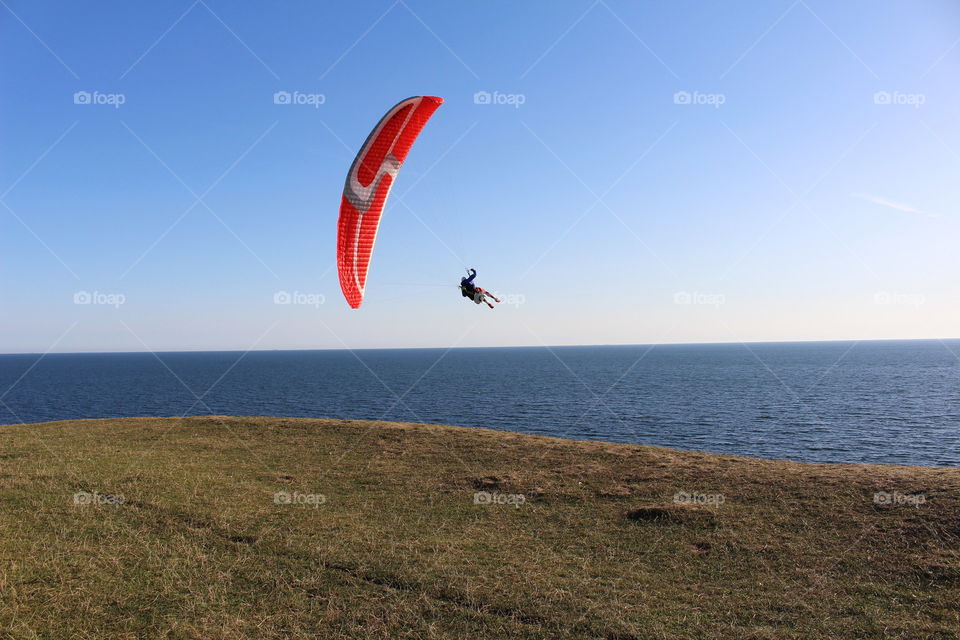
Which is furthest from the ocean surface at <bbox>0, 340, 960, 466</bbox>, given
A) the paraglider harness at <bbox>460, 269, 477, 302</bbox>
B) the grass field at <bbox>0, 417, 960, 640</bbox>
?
the paraglider harness at <bbox>460, 269, 477, 302</bbox>

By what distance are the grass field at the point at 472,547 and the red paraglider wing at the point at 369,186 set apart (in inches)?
297

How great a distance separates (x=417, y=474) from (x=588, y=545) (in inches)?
349

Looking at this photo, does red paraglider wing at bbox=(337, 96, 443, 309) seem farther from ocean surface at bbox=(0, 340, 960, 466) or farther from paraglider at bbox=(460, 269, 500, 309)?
ocean surface at bbox=(0, 340, 960, 466)

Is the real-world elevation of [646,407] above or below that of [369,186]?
below

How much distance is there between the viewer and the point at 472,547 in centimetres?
1386

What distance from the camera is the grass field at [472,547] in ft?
33.1

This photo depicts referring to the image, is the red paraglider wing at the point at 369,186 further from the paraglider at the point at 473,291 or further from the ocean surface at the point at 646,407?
the ocean surface at the point at 646,407

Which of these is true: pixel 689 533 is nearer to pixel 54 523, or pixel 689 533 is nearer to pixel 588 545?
pixel 588 545

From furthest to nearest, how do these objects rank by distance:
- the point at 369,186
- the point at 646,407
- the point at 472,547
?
the point at 646,407, the point at 369,186, the point at 472,547

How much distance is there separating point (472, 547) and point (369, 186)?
1138 cm

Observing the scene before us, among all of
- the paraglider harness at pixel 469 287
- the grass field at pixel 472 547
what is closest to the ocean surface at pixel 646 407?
the grass field at pixel 472 547

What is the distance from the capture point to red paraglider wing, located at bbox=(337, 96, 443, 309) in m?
16.4

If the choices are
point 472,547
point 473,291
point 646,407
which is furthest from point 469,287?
point 646,407

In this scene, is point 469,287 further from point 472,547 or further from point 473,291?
point 472,547
